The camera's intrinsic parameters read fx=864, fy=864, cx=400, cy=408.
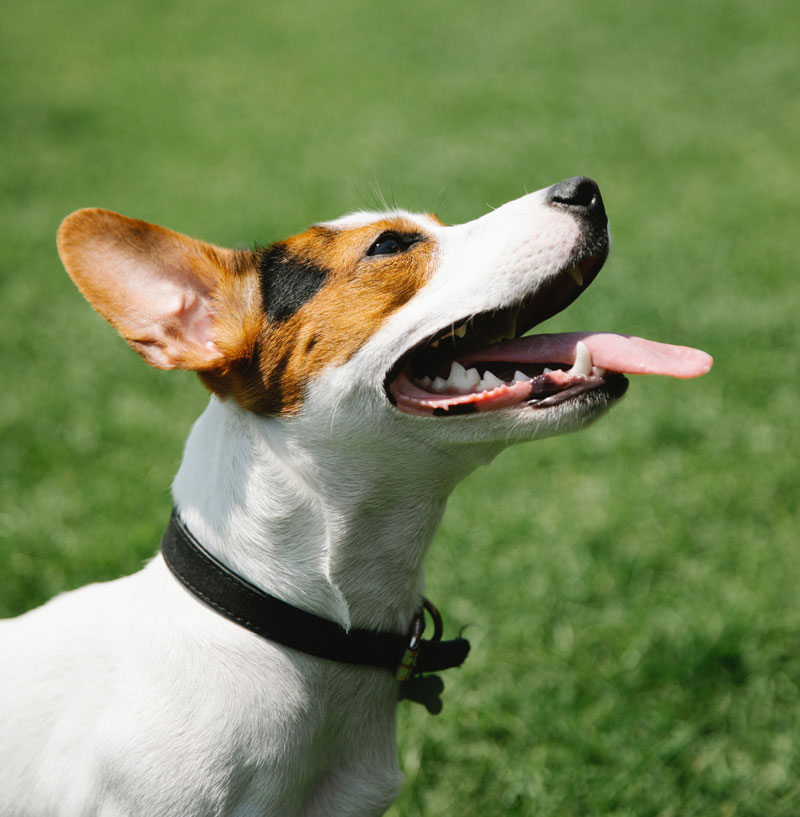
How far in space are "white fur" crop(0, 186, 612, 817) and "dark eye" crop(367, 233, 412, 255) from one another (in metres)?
0.17

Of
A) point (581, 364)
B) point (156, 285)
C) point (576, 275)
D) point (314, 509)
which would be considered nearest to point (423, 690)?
point (314, 509)

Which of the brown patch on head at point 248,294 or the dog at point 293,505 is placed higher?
the brown patch on head at point 248,294

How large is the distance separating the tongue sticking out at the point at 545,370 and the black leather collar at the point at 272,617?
59 cm

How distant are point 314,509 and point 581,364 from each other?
778mm

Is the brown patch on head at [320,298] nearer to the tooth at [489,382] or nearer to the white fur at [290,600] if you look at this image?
the white fur at [290,600]

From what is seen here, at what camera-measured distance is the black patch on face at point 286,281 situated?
237 centimetres

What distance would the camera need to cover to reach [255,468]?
2.21 m

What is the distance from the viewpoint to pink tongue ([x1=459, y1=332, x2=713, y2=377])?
2.25m

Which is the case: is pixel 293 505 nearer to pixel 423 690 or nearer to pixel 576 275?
pixel 423 690

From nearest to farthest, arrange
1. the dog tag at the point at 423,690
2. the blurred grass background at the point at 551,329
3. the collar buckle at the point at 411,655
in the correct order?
the collar buckle at the point at 411,655 < the dog tag at the point at 423,690 < the blurred grass background at the point at 551,329

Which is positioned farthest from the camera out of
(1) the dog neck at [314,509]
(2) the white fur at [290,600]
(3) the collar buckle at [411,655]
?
(3) the collar buckle at [411,655]

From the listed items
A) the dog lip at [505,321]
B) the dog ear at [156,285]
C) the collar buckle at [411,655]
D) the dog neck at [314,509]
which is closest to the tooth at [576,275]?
the dog lip at [505,321]

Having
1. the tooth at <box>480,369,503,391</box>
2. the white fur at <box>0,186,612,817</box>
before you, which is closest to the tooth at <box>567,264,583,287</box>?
the white fur at <box>0,186,612,817</box>

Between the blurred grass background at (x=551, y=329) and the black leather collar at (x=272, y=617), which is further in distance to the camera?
the blurred grass background at (x=551, y=329)
